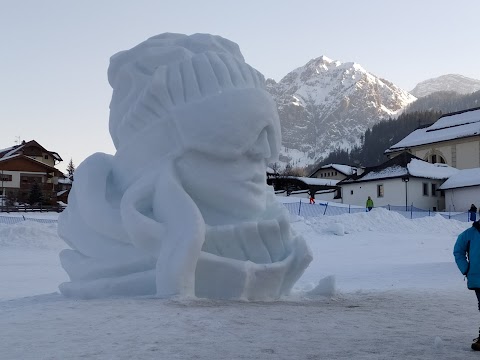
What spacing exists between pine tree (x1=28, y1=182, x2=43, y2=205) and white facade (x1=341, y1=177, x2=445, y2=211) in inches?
1089

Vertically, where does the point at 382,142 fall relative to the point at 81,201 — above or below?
above

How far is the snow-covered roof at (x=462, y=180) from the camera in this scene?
149ft

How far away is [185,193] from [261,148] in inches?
65.2

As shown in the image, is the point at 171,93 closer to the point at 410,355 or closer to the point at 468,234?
the point at 468,234

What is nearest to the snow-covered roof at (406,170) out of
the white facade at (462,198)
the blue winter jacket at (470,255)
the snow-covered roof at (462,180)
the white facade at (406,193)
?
the white facade at (406,193)

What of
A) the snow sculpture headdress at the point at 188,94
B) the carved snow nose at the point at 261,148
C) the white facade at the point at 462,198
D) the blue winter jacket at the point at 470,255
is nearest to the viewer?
the blue winter jacket at the point at 470,255

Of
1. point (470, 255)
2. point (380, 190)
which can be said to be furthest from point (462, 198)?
point (470, 255)

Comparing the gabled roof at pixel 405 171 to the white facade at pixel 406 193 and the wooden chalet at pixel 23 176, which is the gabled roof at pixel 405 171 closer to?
the white facade at pixel 406 193

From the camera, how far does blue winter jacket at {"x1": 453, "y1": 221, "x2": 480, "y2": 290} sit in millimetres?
6629

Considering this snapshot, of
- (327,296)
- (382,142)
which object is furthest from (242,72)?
(382,142)

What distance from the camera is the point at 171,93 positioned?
9680mm

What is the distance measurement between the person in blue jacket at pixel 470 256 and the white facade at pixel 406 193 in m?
41.5

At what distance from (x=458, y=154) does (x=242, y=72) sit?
53326 mm

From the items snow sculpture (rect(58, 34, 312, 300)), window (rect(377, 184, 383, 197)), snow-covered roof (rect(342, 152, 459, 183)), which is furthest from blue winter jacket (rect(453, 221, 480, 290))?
window (rect(377, 184, 383, 197))
